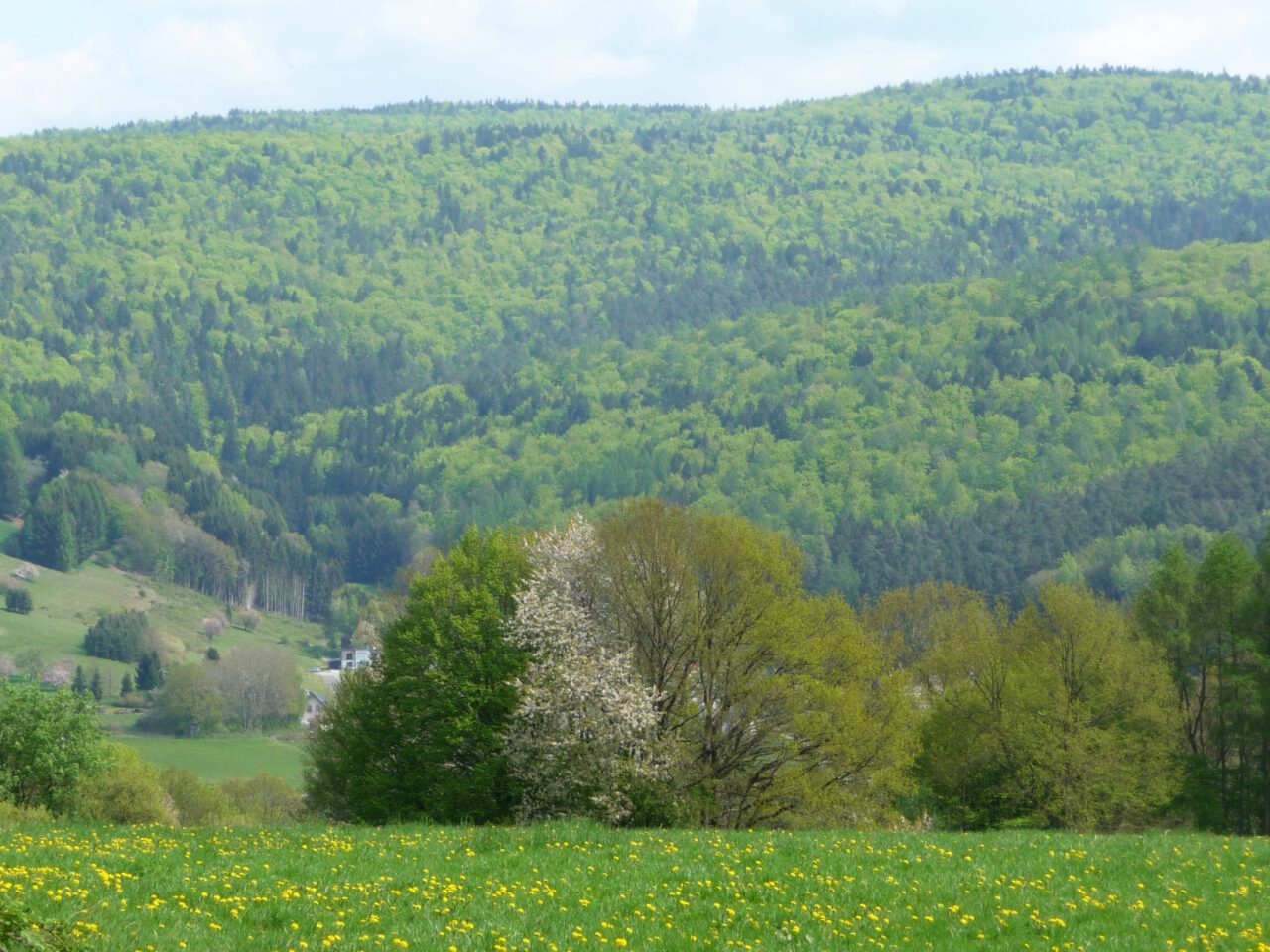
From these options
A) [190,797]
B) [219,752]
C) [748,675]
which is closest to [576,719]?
[748,675]

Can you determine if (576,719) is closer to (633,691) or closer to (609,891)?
(633,691)

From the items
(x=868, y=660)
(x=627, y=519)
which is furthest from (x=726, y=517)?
(x=868, y=660)

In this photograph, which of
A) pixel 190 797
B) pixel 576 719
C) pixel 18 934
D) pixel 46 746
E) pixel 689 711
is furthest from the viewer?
pixel 190 797

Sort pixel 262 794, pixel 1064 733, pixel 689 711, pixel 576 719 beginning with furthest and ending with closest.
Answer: pixel 262 794, pixel 1064 733, pixel 689 711, pixel 576 719

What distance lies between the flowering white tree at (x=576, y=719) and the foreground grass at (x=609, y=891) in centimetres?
1327

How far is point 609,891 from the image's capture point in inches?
889

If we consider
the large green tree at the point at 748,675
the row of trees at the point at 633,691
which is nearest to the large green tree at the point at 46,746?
the row of trees at the point at 633,691

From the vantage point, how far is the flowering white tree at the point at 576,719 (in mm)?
43562

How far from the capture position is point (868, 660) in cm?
4778

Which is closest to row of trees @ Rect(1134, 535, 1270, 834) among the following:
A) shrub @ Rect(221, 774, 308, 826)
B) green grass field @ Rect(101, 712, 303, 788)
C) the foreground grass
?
the foreground grass

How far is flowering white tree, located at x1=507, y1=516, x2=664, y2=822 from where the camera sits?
143ft

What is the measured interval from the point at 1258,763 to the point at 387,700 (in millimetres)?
35242

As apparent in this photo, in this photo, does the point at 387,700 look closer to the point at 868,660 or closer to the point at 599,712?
the point at 599,712

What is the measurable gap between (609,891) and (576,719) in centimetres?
2113
